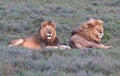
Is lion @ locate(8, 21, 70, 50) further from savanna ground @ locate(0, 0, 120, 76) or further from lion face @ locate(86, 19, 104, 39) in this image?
lion face @ locate(86, 19, 104, 39)

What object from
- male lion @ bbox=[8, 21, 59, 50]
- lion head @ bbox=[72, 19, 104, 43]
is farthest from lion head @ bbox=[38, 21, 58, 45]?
lion head @ bbox=[72, 19, 104, 43]

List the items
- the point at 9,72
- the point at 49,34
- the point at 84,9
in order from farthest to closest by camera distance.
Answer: the point at 84,9
the point at 49,34
the point at 9,72

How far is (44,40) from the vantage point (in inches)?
523

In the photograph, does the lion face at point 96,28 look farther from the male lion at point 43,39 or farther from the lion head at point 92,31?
the male lion at point 43,39

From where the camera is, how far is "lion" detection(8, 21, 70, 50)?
13117 mm

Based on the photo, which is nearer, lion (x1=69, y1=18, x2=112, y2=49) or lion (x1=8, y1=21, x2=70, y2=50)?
lion (x1=8, y1=21, x2=70, y2=50)

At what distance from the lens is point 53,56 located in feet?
35.8

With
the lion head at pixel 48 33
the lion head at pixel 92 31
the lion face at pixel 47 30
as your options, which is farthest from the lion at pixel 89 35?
the lion face at pixel 47 30

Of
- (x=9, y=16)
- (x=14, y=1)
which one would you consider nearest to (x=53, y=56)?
(x=9, y=16)

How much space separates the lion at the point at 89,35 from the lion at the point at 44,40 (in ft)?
1.52

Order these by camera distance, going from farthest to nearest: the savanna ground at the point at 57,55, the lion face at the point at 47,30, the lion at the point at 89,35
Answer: the lion at the point at 89,35 → the lion face at the point at 47,30 → the savanna ground at the point at 57,55

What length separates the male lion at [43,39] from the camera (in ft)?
43.1

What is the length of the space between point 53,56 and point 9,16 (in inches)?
378

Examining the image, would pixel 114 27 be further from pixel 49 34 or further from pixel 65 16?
pixel 49 34
